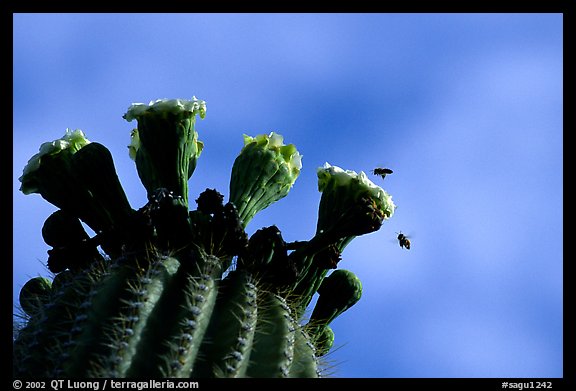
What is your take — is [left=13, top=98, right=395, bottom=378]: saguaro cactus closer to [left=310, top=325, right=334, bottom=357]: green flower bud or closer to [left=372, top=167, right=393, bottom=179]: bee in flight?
[left=310, top=325, right=334, bottom=357]: green flower bud

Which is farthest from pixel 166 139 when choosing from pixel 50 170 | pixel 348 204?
pixel 348 204

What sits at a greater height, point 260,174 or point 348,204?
point 260,174

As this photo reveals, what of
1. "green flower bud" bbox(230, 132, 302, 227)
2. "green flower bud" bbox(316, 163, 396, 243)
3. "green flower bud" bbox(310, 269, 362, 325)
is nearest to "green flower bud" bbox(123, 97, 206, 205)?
"green flower bud" bbox(230, 132, 302, 227)

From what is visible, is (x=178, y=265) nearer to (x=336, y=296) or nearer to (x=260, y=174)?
Result: (x=260, y=174)

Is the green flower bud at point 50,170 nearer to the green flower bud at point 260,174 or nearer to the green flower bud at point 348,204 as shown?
the green flower bud at point 260,174

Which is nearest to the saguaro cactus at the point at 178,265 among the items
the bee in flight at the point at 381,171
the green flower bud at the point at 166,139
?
the green flower bud at the point at 166,139

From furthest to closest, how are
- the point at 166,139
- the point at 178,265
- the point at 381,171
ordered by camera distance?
the point at 381,171 < the point at 166,139 < the point at 178,265

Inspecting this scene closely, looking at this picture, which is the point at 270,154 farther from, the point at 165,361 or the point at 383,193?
the point at 165,361
